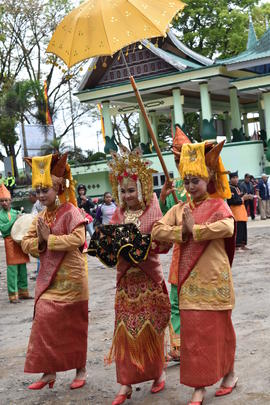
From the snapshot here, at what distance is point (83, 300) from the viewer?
549 centimetres

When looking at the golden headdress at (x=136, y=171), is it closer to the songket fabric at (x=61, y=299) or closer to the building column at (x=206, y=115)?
the songket fabric at (x=61, y=299)

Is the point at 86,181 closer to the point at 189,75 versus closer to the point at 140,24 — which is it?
the point at 189,75

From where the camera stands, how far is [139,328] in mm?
5031

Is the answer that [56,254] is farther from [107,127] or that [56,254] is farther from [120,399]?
[107,127]

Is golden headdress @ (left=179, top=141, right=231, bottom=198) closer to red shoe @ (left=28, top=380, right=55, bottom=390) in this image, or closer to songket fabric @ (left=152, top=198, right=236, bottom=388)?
songket fabric @ (left=152, top=198, right=236, bottom=388)

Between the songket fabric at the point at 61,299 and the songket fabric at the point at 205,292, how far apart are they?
0.91m

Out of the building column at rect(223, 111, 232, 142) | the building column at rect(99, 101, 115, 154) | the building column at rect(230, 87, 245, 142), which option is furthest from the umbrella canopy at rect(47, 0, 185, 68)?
the building column at rect(223, 111, 232, 142)

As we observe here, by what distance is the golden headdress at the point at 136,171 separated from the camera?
525 centimetres

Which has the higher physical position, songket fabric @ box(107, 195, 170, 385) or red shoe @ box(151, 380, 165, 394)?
songket fabric @ box(107, 195, 170, 385)

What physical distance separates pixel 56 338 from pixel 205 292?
140 cm

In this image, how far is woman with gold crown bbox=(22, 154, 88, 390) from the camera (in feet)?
17.4

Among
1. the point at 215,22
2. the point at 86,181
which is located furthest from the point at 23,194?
the point at 215,22

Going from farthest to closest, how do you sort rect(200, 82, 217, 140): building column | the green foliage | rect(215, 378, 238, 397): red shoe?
the green foliage, rect(200, 82, 217, 140): building column, rect(215, 378, 238, 397): red shoe

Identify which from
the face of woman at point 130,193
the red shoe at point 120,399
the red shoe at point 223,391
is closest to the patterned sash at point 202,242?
the face of woman at point 130,193
